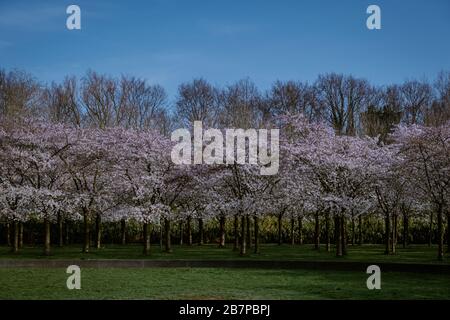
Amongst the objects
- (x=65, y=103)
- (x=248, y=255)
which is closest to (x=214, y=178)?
(x=248, y=255)

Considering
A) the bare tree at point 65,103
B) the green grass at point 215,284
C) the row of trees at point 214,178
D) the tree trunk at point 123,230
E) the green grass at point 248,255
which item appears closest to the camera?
the green grass at point 215,284

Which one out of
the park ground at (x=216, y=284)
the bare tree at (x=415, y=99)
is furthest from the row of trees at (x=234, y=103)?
the park ground at (x=216, y=284)

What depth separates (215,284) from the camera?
19.5 meters

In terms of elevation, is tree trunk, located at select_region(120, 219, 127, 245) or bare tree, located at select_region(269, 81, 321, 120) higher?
bare tree, located at select_region(269, 81, 321, 120)

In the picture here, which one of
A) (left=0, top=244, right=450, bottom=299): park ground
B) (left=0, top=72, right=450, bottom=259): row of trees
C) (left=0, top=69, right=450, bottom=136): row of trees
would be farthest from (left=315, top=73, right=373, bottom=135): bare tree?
(left=0, top=244, right=450, bottom=299): park ground

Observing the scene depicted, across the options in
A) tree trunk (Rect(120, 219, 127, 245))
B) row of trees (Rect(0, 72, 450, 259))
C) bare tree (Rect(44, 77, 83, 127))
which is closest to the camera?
row of trees (Rect(0, 72, 450, 259))

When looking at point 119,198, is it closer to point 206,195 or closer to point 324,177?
point 206,195

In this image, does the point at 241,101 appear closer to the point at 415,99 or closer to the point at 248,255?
the point at 415,99

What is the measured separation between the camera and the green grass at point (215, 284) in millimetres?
16891

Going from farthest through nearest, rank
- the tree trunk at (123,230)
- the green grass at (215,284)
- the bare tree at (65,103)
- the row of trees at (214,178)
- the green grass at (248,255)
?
the bare tree at (65,103), the tree trunk at (123,230), the row of trees at (214,178), the green grass at (248,255), the green grass at (215,284)

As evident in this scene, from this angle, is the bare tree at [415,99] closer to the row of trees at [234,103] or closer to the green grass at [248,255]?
the row of trees at [234,103]

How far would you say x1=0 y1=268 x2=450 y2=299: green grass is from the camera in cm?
1689

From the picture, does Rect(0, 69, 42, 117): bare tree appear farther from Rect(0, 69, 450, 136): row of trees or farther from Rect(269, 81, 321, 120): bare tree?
Rect(269, 81, 321, 120): bare tree
